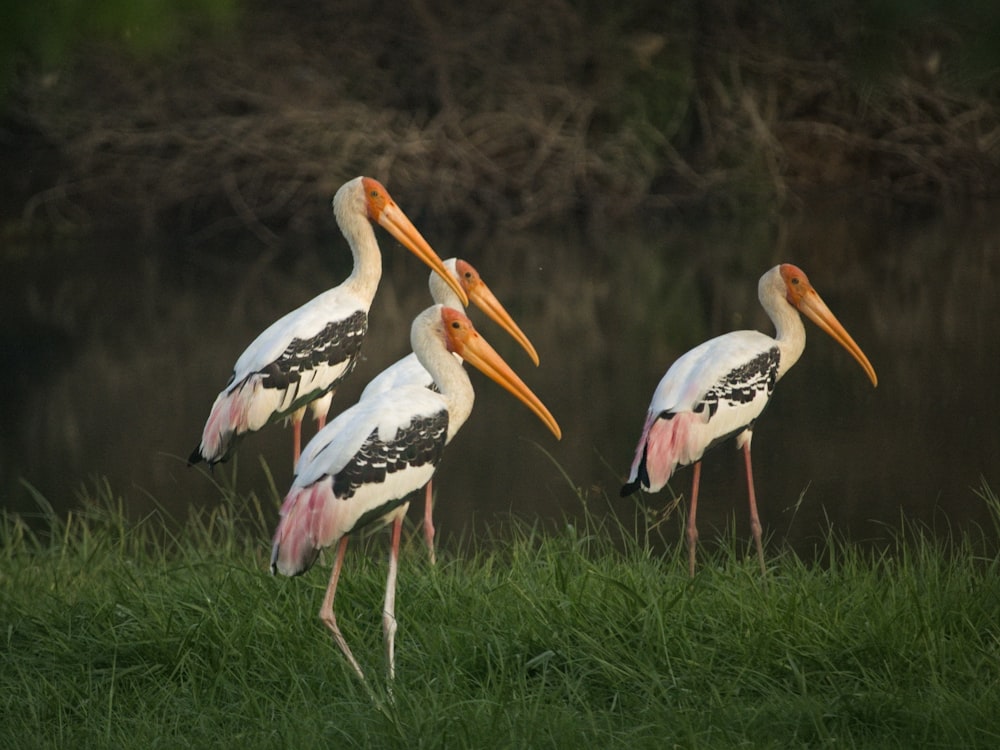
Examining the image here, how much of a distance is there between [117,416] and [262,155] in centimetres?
576

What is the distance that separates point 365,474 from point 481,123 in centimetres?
1115

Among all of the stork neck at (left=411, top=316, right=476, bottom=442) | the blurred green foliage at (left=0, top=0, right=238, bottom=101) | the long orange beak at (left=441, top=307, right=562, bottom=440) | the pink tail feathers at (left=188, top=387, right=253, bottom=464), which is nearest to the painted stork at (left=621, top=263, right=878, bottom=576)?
the long orange beak at (left=441, top=307, right=562, bottom=440)

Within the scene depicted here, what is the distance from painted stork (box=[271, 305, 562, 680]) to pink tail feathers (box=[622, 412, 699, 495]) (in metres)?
0.94

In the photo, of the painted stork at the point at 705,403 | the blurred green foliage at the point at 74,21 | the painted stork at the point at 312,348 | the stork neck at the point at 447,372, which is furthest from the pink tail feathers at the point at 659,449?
the blurred green foliage at the point at 74,21

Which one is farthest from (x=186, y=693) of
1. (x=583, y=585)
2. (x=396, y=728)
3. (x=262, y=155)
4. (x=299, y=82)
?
(x=299, y=82)

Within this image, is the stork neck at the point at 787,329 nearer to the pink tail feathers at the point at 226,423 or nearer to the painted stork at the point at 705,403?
the painted stork at the point at 705,403

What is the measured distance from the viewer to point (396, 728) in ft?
9.28

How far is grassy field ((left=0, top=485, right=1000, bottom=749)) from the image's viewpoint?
9.38 ft

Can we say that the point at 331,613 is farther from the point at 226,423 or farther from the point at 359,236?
the point at 359,236

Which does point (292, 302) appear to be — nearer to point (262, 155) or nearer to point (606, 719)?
point (262, 155)

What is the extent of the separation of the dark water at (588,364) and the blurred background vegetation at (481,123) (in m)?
0.54

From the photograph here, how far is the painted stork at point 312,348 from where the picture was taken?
425cm

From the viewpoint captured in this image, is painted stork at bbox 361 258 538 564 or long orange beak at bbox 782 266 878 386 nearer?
painted stork at bbox 361 258 538 564

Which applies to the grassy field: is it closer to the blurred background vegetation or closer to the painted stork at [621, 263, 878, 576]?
the painted stork at [621, 263, 878, 576]
